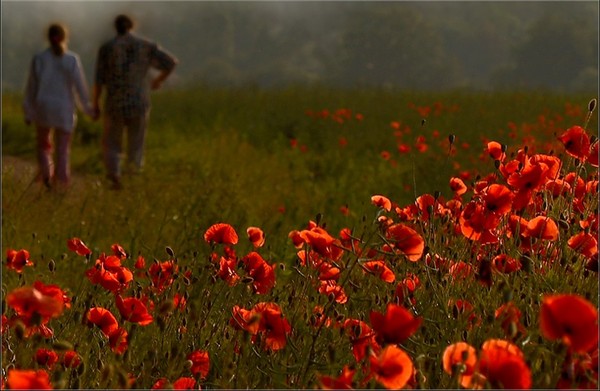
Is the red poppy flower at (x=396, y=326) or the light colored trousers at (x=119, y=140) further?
the light colored trousers at (x=119, y=140)

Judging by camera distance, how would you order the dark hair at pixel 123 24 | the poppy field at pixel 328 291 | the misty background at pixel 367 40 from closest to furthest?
the poppy field at pixel 328 291, the dark hair at pixel 123 24, the misty background at pixel 367 40

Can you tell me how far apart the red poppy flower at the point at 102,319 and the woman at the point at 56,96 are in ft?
19.8

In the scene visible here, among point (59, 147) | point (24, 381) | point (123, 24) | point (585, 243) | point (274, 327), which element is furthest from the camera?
point (123, 24)

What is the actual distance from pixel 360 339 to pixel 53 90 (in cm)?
683

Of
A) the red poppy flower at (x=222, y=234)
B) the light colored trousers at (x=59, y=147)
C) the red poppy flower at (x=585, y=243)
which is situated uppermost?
the red poppy flower at (x=585, y=243)

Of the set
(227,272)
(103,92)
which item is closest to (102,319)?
(227,272)

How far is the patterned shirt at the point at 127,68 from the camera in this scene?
28.2 feet

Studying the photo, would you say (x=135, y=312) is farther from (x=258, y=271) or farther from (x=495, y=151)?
(x=495, y=151)

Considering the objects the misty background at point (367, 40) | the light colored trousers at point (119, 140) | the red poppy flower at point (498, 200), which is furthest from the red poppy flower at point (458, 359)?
the misty background at point (367, 40)

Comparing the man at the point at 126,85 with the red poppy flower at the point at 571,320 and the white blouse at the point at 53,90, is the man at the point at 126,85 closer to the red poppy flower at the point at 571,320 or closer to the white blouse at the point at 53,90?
the white blouse at the point at 53,90

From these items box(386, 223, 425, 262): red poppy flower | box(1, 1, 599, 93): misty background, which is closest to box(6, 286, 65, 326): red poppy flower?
box(386, 223, 425, 262): red poppy flower

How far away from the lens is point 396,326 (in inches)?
62.6

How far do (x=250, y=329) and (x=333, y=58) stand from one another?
2045 inches

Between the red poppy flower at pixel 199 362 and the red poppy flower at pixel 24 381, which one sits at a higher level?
the red poppy flower at pixel 24 381
